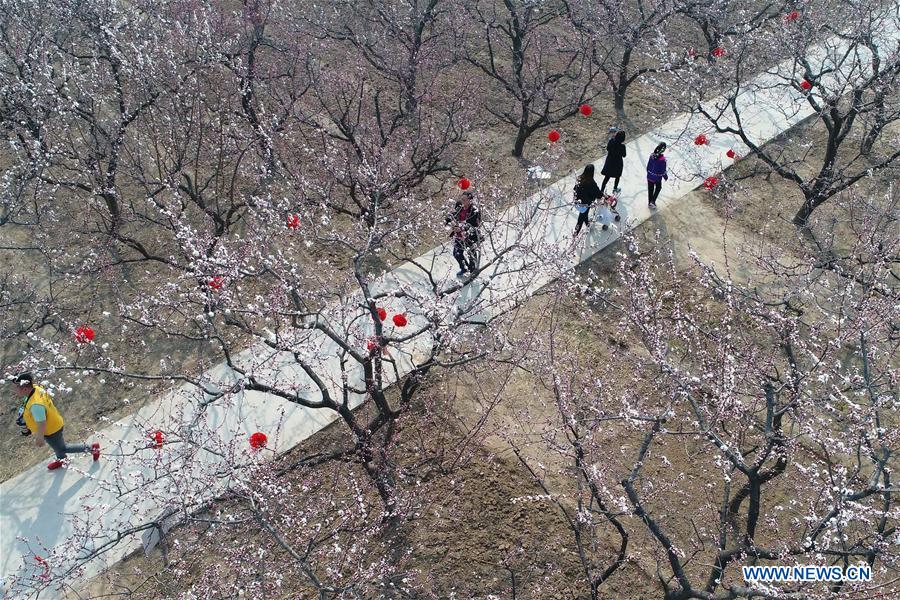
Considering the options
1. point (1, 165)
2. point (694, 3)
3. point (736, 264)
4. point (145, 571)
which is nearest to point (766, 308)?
point (736, 264)

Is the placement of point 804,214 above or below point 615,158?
below

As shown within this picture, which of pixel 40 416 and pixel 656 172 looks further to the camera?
pixel 656 172

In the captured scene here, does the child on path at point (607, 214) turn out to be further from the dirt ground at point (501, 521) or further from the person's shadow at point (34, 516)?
the person's shadow at point (34, 516)

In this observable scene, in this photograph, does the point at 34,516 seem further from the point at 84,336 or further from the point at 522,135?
the point at 522,135

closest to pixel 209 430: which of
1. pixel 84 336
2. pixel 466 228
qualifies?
pixel 84 336

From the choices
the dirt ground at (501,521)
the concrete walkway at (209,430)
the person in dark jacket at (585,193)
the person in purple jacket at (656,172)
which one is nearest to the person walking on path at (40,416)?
the concrete walkway at (209,430)

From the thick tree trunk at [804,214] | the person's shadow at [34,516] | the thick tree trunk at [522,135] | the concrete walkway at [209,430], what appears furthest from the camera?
the thick tree trunk at [522,135]
